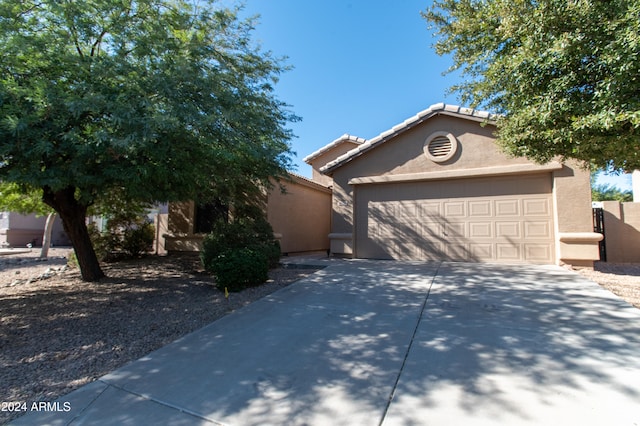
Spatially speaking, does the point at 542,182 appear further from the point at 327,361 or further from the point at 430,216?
the point at 327,361

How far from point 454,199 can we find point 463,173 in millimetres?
855

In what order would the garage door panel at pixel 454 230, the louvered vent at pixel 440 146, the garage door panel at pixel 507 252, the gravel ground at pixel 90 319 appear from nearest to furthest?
the gravel ground at pixel 90 319 → the garage door panel at pixel 507 252 → the garage door panel at pixel 454 230 → the louvered vent at pixel 440 146

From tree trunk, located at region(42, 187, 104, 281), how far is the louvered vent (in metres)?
10.1

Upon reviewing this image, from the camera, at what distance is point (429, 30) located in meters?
7.39

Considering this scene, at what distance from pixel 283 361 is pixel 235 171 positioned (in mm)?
5126

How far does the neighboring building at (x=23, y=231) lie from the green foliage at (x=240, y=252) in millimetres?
17736

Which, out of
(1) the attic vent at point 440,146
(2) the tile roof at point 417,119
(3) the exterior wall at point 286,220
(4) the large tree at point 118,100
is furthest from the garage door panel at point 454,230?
(4) the large tree at point 118,100

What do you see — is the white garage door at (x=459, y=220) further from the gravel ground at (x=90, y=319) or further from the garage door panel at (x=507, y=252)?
the gravel ground at (x=90, y=319)

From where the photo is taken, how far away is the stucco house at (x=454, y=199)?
29.0 ft

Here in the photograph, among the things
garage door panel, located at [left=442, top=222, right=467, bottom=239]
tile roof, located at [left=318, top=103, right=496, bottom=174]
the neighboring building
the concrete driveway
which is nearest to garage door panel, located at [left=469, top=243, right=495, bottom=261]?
garage door panel, located at [left=442, top=222, right=467, bottom=239]

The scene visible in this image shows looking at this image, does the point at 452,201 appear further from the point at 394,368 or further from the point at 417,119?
the point at 394,368

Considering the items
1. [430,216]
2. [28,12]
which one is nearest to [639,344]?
[430,216]

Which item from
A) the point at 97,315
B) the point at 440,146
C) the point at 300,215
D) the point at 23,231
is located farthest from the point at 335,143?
the point at 23,231

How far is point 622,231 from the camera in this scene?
1091 centimetres
